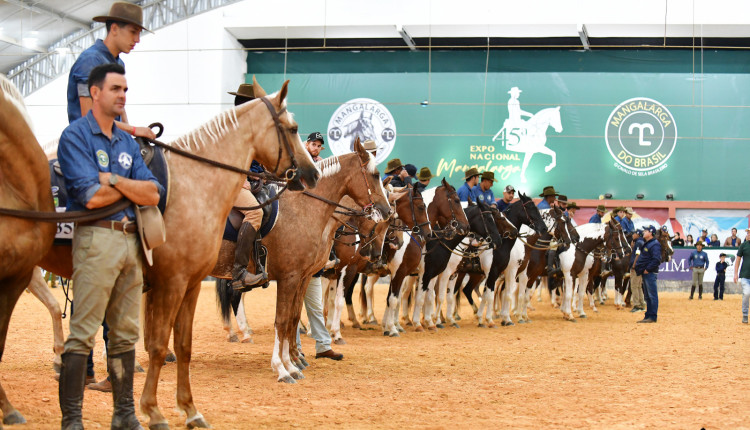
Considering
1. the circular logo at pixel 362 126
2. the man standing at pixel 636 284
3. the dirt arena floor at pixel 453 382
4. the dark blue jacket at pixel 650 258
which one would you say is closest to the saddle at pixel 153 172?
the dirt arena floor at pixel 453 382

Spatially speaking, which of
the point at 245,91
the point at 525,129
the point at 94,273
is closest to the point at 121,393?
the point at 94,273

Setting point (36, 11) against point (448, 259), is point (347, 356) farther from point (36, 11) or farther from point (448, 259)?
point (36, 11)

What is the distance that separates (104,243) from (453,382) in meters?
4.70

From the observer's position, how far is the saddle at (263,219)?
7145mm

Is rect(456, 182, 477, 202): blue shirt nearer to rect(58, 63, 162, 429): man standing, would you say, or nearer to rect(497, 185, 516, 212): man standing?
rect(497, 185, 516, 212): man standing

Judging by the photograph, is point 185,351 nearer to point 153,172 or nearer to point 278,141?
point 153,172

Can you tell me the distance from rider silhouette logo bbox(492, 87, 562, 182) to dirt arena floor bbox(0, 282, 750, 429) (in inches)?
687

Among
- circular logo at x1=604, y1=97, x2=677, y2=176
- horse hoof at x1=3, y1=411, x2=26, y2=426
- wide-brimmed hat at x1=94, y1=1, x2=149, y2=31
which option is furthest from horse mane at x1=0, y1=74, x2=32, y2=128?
circular logo at x1=604, y1=97, x2=677, y2=176

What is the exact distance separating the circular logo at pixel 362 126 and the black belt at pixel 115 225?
26.7 m

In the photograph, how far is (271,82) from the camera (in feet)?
104

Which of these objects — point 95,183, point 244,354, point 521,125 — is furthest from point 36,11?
point 95,183

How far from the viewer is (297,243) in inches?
306

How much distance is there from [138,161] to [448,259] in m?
9.90

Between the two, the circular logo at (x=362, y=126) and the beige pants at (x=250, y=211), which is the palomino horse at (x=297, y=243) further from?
the circular logo at (x=362, y=126)
